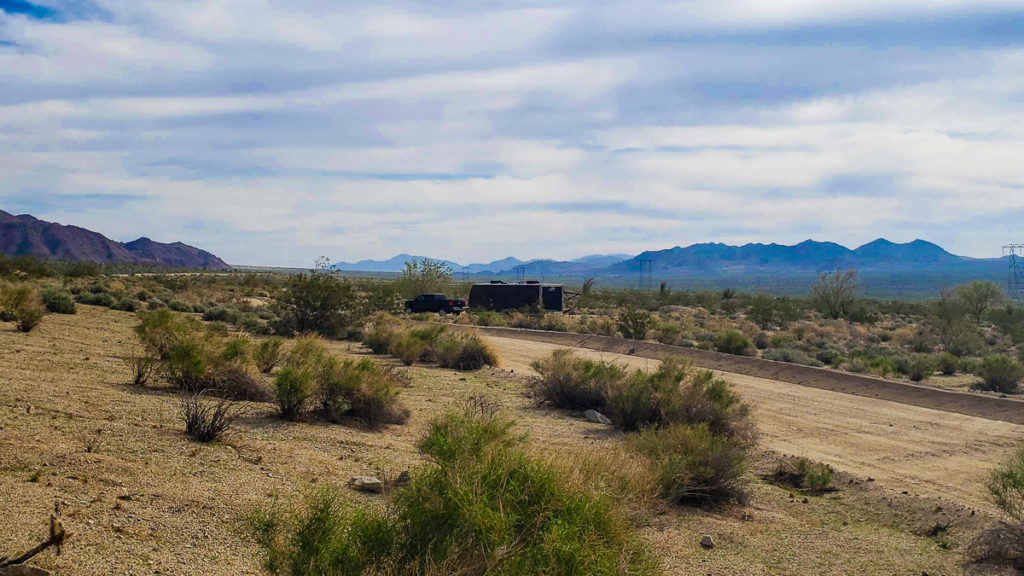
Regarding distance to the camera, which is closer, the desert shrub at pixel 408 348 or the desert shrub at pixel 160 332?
the desert shrub at pixel 160 332

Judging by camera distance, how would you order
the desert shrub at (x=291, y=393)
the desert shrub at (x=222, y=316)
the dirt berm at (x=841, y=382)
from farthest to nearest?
Answer: the desert shrub at (x=222, y=316) → the dirt berm at (x=841, y=382) → the desert shrub at (x=291, y=393)

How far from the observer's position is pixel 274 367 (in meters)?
16.7

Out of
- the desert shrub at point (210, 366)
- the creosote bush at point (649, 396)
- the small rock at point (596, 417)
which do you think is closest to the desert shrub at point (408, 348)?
the creosote bush at point (649, 396)

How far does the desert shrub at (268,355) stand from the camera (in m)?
15.8

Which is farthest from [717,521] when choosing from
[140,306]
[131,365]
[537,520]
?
[140,306]

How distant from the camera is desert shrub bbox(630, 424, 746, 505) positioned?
31.0ft

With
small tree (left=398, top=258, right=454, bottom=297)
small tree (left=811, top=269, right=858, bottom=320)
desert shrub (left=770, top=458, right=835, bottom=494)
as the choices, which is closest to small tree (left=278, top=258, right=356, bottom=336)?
desert shrub (left=770, top=458, right=835, bottom=494)

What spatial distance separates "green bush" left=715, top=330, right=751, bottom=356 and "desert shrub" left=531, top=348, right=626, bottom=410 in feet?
47.7

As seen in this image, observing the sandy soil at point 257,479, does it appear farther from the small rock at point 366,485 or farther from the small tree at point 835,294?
the small tree at point 835,294

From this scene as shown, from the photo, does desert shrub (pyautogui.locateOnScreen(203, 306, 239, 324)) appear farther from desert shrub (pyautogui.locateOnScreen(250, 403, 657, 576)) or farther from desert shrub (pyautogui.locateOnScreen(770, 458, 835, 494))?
desert shrub (pyautogui.locateOnScreen(250, 403, 657, 576))

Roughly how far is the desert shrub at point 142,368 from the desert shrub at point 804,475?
10335 mm

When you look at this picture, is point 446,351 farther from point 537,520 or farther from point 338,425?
point 537,520

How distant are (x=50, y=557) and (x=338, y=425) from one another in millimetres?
6554

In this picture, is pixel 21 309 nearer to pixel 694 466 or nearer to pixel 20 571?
pixel 20 571
